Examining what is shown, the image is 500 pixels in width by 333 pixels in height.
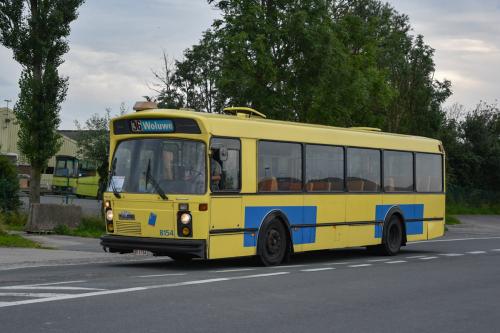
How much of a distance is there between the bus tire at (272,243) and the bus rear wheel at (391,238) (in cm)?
438

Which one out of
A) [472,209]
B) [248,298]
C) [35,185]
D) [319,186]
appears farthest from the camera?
[472,209]

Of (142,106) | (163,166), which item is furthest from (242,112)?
(163,166)

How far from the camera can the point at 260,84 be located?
2961cm

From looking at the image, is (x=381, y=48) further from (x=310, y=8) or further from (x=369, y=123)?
(x=310, y=8)

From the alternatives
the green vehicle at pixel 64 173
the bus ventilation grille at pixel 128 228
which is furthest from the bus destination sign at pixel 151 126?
the green vehicle at pixel 64 173

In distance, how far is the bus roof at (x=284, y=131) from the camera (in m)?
16.2

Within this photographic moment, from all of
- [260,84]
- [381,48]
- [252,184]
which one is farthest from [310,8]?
[381,48]

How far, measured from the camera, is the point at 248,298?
11.8 meters

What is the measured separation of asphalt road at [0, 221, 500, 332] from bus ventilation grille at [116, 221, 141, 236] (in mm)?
635

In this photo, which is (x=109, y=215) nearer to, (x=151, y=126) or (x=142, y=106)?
(x=151, y=126)

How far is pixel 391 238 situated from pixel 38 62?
11.3m

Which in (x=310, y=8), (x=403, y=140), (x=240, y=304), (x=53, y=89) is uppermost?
(x=310, y=8)

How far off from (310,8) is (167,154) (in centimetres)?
1533

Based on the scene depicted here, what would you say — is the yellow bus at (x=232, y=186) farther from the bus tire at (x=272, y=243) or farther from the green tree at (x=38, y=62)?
the green tree at (x=38, y=62)
